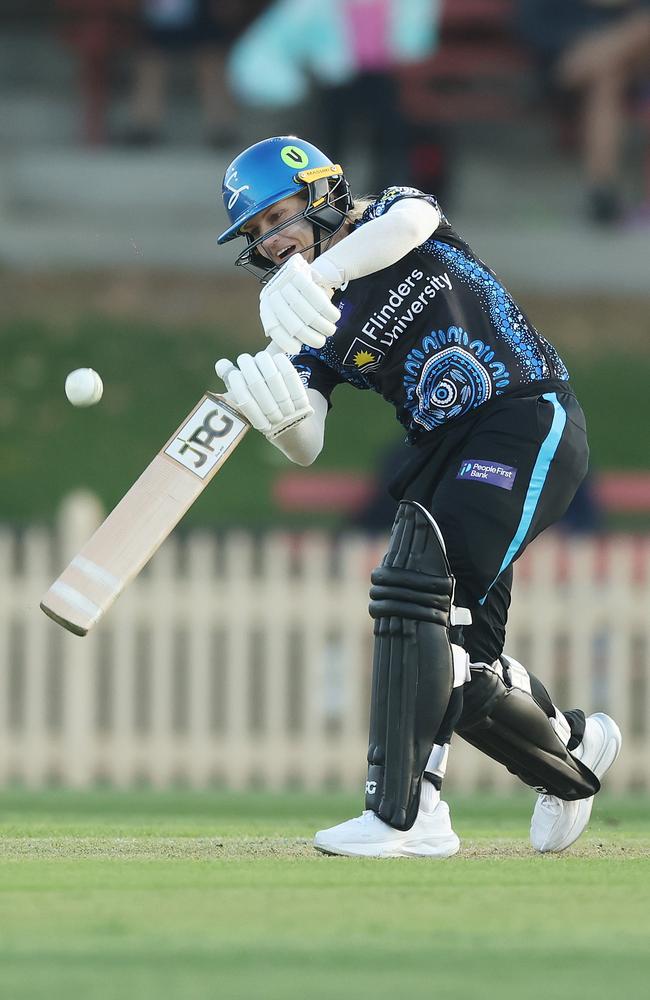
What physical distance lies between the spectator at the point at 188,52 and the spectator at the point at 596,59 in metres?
3.06

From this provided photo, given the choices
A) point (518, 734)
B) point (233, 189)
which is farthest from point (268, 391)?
point (518, 734)

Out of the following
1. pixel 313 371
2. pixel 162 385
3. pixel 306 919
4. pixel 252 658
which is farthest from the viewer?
pixel 162 385

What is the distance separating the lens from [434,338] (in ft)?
14.3

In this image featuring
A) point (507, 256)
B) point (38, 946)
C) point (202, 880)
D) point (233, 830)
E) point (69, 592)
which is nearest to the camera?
point (38, 946)

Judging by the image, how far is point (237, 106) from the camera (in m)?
20.5

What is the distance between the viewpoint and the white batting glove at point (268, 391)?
4.27 metres

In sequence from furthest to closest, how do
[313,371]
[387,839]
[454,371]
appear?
[313,371], [454,371], [387,839]

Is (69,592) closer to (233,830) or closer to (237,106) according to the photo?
(233,830)

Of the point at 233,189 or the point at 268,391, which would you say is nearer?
the point at 268,391

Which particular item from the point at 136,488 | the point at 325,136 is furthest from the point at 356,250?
the point at 325,136

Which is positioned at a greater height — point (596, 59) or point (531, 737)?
point (596, 59)

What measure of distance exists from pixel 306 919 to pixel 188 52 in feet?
57.6

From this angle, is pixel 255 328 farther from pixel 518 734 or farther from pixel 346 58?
pixel 518 734

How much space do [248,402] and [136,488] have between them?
32 cm
